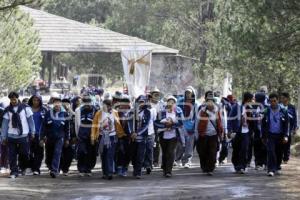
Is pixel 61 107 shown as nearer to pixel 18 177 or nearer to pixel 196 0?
pixel 18 177

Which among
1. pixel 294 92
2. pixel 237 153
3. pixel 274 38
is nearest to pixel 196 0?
pixel 294 92

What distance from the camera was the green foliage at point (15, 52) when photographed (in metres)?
35.5

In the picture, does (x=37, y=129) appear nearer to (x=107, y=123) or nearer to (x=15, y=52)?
(x=107, y=123)

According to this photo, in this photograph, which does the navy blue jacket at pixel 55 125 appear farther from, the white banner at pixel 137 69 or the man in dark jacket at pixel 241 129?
the white banner at pixel 137 69

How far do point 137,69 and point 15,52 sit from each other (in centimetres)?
1002

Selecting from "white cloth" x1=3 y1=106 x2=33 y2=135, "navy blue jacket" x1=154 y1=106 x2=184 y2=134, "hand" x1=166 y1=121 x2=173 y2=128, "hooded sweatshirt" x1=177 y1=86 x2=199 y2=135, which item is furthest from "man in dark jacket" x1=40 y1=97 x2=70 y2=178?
"hooded sweatshirt" x1=177 y1=86 x2=199 y2=135

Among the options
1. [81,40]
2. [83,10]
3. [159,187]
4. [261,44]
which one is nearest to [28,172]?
[159,187]

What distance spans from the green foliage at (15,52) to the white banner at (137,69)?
7458 millimetres

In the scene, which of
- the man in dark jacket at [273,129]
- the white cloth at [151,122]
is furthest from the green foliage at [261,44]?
the white cloth at [151,122]

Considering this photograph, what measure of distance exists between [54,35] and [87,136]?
28.5 m

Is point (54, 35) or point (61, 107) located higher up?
point (54, 35)

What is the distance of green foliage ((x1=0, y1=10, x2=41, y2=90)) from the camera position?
35519 mm

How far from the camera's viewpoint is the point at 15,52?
121 feet

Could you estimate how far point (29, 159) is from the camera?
1834 cm
